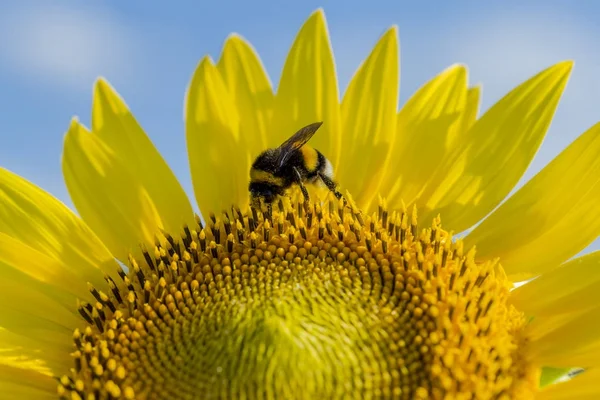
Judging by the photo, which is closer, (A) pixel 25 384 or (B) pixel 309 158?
(A) pixel 25 384

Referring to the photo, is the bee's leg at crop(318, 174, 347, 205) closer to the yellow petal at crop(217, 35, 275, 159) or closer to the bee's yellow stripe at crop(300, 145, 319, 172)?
the bee's yellow stripe at crop(300, 145, 319, 172)

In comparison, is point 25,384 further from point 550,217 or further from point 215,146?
point 550,217

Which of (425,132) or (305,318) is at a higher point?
(425,132)

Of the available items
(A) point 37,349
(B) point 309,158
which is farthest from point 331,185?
(A) point 37,349

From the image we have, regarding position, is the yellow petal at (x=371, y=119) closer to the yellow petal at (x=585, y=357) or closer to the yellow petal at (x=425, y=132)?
the yellow petal at (x=425, y=132)

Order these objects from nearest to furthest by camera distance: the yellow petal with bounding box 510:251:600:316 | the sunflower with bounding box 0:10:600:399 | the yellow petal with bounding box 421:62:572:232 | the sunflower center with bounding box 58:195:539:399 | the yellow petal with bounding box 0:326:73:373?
the sunflower center with bounding box 58:195:539:399 → the sunflower with bounding box 0:10:600:399 → the yellow petal with bounding box 510:251:600:316 → the yellow petal with bounding box 0:326:73:373 → the yellow petal with bounding box 421:62:572:232

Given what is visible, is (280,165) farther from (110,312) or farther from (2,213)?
(2,213)

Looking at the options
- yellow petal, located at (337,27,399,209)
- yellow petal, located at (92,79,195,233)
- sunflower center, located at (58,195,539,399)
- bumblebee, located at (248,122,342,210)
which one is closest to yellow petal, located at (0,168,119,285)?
sunflower center, located at (58,195,539,399)

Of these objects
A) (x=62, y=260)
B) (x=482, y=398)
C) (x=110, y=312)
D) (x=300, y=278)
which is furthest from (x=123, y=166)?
(x=482, y=398)
